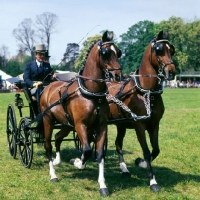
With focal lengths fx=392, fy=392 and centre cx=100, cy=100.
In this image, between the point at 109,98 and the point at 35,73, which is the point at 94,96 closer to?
the point at 109,98

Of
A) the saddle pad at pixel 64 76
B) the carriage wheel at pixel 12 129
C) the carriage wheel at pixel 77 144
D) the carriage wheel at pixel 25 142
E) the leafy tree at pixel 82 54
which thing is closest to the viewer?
the leafy tree at pixel 82 54

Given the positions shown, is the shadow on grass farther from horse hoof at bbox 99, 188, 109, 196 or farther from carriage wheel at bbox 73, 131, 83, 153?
carriage wheel at bbox 73, 131, 83, 153

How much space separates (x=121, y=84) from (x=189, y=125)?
827 centimetres

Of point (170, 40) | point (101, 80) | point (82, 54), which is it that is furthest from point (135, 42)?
point (101, 80)

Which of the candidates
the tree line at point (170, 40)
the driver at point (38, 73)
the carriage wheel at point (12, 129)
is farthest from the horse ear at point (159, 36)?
the tree line at point (170, 40)

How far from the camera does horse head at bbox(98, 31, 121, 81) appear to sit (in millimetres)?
6242

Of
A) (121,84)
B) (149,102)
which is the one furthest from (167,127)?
(149,102)

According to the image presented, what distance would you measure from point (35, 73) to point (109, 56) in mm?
3277

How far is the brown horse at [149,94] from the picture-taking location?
676cm

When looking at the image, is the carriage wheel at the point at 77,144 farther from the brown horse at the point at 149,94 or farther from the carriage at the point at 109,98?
A: the brown horse at the point at 149,94

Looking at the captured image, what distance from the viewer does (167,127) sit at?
15375 mm

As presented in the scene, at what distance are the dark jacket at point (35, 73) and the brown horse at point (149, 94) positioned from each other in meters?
2.26

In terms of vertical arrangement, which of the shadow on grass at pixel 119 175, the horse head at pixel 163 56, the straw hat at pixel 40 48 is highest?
the straw hat at pixel 40 48

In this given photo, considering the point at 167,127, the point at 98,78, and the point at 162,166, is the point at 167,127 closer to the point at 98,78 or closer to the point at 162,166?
the point at 162,166
